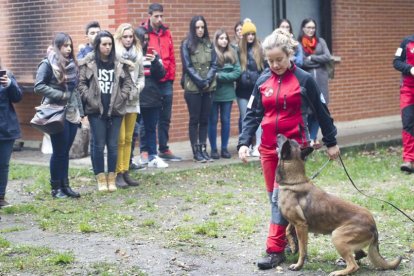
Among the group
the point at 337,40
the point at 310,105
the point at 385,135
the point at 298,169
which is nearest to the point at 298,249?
the point at 298,169

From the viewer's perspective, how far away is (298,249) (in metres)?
7.06

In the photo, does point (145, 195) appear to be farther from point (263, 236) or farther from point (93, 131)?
point (263, 236)

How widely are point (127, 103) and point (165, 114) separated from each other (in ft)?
5.70

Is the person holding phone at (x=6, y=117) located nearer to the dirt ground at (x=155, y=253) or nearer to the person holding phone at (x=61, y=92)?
the person holding phone at (x=61, y=92)

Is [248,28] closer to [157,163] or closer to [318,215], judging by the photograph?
[157,163]

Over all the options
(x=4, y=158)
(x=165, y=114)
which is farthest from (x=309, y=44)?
(x=4, y=158)

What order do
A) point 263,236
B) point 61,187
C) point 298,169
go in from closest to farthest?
point 298,169, point 263,236, point 61,187

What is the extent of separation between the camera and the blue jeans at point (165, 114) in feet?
39.4

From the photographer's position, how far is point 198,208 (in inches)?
368

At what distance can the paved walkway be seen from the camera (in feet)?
40.6

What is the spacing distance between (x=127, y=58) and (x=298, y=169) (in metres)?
4.54

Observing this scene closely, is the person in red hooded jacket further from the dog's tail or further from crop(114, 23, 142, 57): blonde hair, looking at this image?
the dog's tail

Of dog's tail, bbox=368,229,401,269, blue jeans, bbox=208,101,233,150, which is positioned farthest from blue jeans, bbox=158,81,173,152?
dog's tail, bbox=368,229,401,269

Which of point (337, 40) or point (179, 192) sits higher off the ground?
point (337, 40)
